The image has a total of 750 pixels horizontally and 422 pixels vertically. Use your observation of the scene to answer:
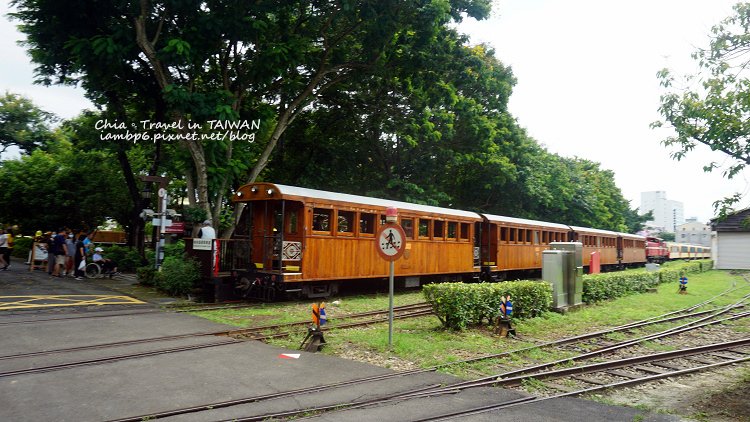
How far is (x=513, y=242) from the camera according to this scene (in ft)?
68.8

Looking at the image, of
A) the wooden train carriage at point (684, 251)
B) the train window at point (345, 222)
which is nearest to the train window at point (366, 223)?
the train window at point (345, 222)

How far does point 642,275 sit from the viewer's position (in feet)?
61.3

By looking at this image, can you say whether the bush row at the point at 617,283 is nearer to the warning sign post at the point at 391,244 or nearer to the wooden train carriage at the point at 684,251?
the warning sign post at the point at 391,244

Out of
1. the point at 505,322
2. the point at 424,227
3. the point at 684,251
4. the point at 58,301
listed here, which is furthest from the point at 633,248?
the point at 58,301

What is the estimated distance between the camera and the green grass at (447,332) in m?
7.85

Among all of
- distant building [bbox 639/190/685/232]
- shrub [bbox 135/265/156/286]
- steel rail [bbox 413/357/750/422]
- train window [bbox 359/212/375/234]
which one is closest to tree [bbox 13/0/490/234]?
shrub [bbox 135/265/156/286]

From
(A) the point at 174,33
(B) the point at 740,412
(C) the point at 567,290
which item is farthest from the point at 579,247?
(A) the point at 174,33

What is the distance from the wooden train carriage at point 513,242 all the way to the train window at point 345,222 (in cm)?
748

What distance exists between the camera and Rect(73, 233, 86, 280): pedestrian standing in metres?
16.7

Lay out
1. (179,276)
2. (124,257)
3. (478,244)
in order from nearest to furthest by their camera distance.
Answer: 1. (179,276)
2. (478,244)
3. (124,257)

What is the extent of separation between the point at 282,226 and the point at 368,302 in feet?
10.7

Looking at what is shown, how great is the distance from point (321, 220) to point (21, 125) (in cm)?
2697

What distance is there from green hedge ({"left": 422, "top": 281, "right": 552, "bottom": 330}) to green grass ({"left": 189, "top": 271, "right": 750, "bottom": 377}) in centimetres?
24

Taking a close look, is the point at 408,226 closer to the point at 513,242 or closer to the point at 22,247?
the point at 513,242
